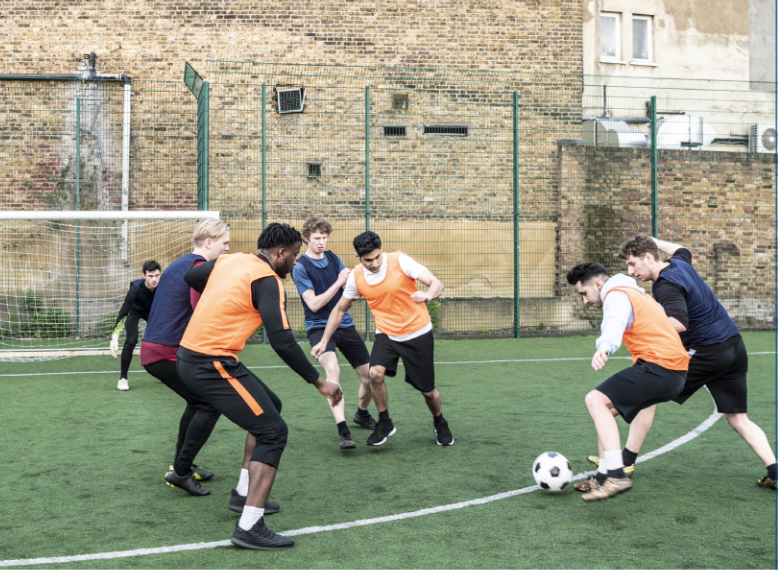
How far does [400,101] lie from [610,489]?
12735mm

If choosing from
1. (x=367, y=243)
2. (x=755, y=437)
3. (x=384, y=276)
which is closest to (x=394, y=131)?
(x=384, y=276)

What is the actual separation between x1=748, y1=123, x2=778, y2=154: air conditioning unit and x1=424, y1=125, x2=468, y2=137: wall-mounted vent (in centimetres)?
801

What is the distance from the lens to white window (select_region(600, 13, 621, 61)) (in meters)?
18.7

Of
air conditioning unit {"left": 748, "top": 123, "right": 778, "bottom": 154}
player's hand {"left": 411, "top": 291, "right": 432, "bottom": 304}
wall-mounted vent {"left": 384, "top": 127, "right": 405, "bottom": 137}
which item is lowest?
player's hand {"left": 411, "top": 291, "right": 432, "bottom": 304}

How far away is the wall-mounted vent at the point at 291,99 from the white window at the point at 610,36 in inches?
319

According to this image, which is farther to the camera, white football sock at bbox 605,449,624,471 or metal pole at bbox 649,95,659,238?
metal pole at bbox 649,95,659,238

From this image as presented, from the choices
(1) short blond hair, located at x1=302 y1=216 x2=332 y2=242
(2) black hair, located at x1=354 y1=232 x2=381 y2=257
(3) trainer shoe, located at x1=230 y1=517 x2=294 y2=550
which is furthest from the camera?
(1) short blond hair, located at x1=302 y1=216 x2=332 y2=242

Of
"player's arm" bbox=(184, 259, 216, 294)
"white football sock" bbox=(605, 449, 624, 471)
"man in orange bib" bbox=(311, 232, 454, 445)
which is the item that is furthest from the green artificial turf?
"player's arm" bbox=(184, 259, 216, 294)

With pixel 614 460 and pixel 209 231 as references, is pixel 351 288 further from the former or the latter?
pixel 614 460

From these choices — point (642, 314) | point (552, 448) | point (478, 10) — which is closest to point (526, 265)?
point (478, 10)

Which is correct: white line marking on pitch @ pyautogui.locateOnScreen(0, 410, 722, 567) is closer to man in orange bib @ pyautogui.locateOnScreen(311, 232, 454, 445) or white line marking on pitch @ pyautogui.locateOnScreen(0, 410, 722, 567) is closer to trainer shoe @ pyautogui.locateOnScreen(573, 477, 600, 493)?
trainer shoe @ pyautogui.locateOnScreen(573, 477, 600, 493)

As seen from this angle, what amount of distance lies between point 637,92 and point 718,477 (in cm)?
1527

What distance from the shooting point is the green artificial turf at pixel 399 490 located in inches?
155

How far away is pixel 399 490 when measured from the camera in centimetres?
508
